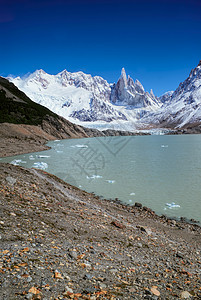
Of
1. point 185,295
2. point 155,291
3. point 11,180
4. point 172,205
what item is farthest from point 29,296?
point 172,205

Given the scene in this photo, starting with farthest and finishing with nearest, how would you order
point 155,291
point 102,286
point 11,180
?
point 11,180
point 155,291
point 102,286

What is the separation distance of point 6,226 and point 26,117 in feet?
308

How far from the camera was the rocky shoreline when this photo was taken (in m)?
5.20

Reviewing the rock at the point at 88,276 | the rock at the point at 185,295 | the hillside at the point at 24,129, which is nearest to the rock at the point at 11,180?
the rock at the point at 88,276

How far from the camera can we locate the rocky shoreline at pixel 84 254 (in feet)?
17.1

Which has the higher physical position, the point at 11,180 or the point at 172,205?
the point at 11,180

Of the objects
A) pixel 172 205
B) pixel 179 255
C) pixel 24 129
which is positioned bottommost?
pixel 172 205

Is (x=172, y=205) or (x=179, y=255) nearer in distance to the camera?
(x=179, y=255)

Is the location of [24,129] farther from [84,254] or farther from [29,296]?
[29,296]

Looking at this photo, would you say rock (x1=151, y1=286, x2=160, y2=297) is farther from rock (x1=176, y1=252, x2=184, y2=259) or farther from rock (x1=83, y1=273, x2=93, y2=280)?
rock (x1=176, y1=252, x2=184, y2=259)

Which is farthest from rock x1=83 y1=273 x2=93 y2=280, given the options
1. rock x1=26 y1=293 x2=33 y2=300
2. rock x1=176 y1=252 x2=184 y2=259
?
rock x1=176 y1=252 x2=184 y2=259

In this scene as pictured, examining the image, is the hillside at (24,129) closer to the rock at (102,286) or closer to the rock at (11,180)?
the rock at (11,180)

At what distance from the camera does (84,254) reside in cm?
736

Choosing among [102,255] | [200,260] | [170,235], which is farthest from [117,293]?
[170,235]
